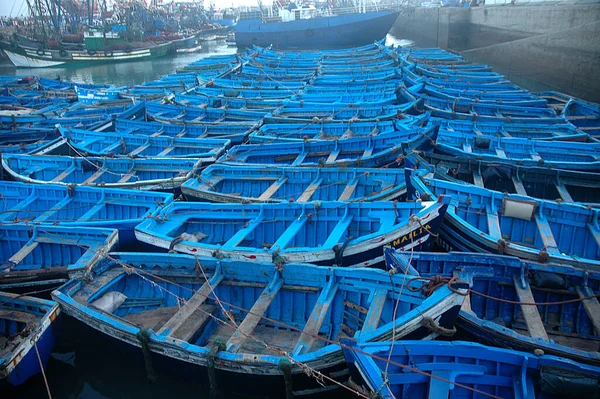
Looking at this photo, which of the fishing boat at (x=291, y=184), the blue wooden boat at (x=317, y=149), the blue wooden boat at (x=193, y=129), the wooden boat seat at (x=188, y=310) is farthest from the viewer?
the blue wooden boat at (x=193, y=129)

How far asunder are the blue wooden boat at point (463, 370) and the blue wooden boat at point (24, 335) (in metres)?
5.21

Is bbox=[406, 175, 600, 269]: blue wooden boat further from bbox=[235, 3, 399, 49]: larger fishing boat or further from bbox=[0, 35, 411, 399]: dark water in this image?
bbox=[235, 3, 399, 49]: larger fishing boat

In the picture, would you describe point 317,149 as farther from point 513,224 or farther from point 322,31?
point 322,31

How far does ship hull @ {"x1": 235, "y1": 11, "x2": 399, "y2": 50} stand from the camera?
48688mm

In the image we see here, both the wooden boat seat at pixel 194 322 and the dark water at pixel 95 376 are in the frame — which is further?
the dark water at pixel 95 376

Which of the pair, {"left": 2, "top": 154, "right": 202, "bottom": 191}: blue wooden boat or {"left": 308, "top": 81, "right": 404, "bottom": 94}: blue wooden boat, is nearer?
{"left": 2, "top": 154, "right": 202, "bottom": 191}: blue wooden boat

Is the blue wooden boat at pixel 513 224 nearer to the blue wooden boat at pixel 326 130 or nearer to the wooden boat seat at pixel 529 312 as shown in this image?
the wooden boat seat at pixel 529 312

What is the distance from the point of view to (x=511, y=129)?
1520cm

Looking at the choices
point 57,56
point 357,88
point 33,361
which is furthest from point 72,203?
point 57,56

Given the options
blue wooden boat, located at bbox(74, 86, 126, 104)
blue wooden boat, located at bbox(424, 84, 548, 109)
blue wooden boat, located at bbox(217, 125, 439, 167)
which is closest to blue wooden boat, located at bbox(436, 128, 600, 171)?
blue wooden boat, located at bbox(217, 125, 439, 167)

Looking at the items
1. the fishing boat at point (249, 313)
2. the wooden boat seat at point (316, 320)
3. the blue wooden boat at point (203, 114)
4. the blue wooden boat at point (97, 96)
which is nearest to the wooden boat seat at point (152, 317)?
the fishing boat at point (249, 313)

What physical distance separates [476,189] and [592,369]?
4.88 metres

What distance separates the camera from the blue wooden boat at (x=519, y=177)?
10375 millimetres

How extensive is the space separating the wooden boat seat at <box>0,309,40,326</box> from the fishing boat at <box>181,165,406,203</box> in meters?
4.69
